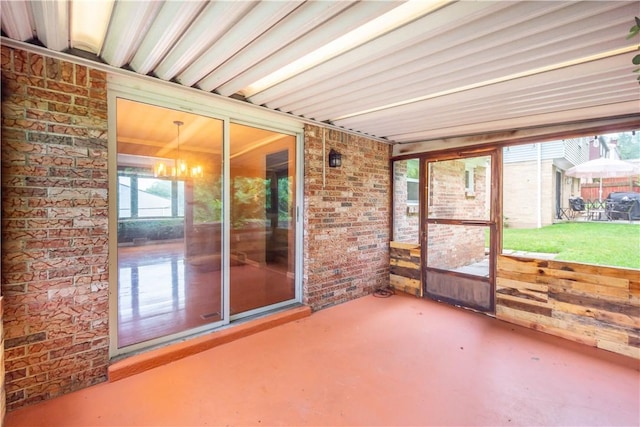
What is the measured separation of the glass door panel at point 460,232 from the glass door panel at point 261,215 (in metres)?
2.25

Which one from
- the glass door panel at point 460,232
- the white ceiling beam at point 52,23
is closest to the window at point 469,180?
the glass door panel at point 460,232

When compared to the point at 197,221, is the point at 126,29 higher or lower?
higher

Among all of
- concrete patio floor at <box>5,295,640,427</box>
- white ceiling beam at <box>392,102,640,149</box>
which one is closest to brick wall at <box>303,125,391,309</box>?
white ceiling beam at <box>392,102,640,149</box>

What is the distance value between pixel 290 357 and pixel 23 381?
200 centimetres

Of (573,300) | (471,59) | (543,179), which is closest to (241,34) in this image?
(471,59)

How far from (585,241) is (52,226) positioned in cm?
624

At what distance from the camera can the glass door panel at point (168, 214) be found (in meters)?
2.81

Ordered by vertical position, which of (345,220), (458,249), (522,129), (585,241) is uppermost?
(522,129)

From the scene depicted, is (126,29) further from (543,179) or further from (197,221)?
(543,179)

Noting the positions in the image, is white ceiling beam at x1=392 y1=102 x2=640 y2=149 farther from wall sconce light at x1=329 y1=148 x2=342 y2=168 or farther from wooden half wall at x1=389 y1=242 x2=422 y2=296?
wooden half wall at x1=389 y1=242 x2=422 y2=296

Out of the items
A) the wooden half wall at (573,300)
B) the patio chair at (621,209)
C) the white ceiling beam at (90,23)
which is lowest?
the wooden half wall at (573,300)

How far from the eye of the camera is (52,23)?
1.69 meters

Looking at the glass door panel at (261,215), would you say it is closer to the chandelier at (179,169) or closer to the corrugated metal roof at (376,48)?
the chandelier at (179,169)

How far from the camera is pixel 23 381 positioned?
2010mm
